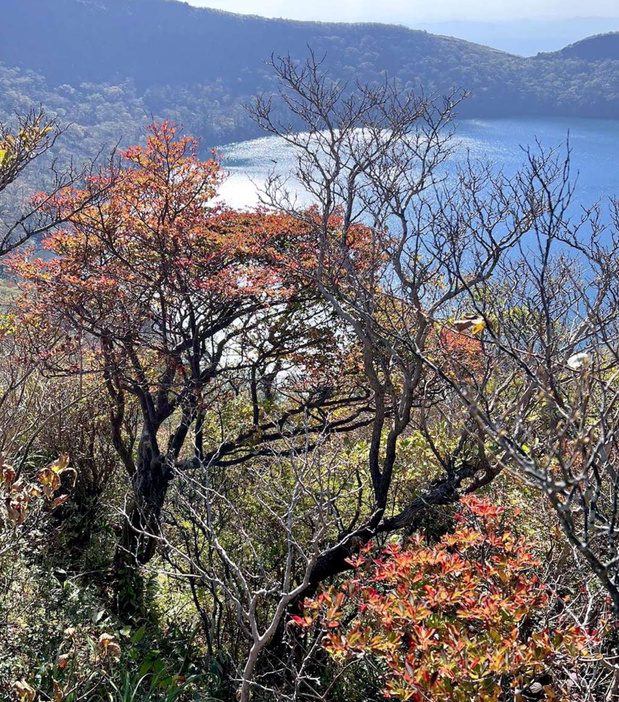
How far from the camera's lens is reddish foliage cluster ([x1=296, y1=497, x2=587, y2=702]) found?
224cm

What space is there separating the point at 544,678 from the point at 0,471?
2.69 meters

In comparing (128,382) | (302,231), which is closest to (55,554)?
(128,382)

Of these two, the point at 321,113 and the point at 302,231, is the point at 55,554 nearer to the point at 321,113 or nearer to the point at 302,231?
the point at 302,231

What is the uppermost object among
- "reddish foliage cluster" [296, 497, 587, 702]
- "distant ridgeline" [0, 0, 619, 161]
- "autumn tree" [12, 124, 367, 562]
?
"distant ridgeline" [0, 0, 619, 161]

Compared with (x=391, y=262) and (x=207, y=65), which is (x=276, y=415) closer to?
(x=391, y=262)

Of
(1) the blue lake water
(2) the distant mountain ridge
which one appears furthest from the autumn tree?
(2) the distant mountain ridge

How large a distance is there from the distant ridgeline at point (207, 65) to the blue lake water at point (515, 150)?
2631 mm

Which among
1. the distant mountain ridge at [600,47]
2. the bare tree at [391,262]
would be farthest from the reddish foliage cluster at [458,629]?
the distant mountain ridge at [600,47]

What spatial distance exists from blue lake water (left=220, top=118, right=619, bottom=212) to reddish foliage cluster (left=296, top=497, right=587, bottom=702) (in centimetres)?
1361

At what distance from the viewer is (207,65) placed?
57.0 meters

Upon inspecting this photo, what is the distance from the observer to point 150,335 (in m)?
4.97

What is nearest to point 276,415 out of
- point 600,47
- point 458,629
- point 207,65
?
point 458,629

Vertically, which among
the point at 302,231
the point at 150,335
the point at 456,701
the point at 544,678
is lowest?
the point at 544,678

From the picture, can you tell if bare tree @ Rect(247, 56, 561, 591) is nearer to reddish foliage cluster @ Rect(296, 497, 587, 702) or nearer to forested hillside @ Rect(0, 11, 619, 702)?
forested hillside @ Rect(0, 11, 619, 702)
